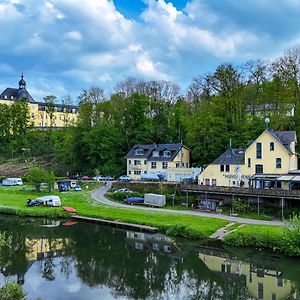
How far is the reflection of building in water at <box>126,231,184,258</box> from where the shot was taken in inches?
1328

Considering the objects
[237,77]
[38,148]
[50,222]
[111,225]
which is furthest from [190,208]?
[38,148]

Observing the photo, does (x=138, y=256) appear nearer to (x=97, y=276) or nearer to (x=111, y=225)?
(x=97, y=276)

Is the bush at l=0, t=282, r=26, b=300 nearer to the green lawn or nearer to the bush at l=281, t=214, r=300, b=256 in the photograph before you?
the green lawn

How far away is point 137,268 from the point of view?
29344 mm

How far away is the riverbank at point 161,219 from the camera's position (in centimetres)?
3366

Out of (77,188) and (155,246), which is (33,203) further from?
(155,246)

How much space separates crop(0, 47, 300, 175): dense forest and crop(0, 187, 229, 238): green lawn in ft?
45.6

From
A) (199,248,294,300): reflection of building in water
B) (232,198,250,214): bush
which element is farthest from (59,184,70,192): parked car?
(199,248,294,300): reflection of building in water

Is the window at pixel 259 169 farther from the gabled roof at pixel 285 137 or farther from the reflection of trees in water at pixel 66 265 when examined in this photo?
the reflection of trees in water at pixel 66 265

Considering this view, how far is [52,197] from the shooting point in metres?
50.5

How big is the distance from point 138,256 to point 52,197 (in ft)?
70.2

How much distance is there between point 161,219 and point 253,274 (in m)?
14.9

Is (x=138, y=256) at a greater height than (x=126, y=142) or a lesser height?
lesser

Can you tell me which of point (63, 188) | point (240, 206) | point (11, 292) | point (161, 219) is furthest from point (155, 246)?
point (63, 188)
